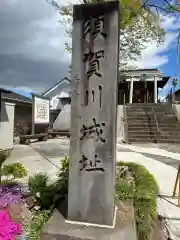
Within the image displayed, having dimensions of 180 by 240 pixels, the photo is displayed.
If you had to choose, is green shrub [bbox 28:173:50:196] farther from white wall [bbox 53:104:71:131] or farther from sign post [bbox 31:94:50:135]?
white wall [bbox 53:104:71:131]

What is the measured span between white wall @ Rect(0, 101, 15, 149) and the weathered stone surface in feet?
23.7

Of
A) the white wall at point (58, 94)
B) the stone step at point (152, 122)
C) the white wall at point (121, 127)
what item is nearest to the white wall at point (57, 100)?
the white wall at point (58, 94)

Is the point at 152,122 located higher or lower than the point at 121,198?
higher

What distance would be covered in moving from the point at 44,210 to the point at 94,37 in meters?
2.50

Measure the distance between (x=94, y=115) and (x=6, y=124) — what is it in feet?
24.9

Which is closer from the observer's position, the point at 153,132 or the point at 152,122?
the point at 153,132

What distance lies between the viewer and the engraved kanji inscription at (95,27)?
114 inches

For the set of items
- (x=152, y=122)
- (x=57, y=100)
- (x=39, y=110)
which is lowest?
(x=152, y=122)

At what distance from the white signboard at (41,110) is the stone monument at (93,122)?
11.2 m

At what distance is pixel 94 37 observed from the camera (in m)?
2.92

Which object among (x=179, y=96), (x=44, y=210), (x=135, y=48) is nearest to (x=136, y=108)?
(x=135, y=48)

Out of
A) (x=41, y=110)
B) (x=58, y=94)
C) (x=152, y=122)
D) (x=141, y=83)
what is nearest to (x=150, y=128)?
(x=152, y=122)

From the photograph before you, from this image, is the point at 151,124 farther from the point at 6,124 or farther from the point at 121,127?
the point at 6,124

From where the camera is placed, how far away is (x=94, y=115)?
→ 2895mm
